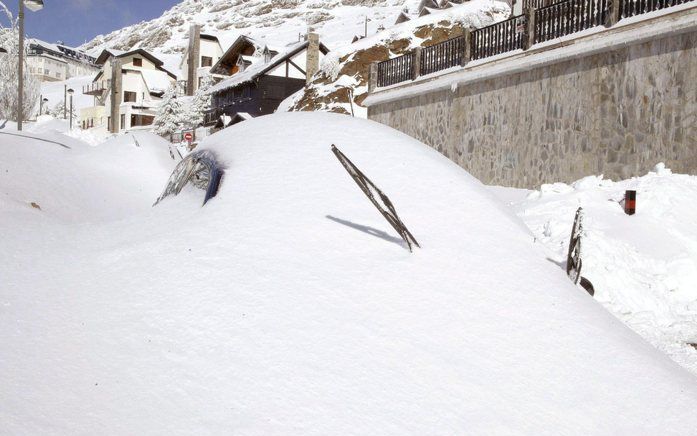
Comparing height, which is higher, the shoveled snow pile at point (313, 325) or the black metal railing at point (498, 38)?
the black metal railing at point (498, 38)

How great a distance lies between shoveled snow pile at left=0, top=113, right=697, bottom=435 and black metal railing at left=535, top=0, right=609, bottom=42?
1004 cm

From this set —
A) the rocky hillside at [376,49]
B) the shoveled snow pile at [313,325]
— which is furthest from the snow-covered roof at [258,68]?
the shoveled snow pile at [313,325]

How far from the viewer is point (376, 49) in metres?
39.0

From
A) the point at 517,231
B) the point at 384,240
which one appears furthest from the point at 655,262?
the point at 384,240

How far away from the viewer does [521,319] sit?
8.87ft

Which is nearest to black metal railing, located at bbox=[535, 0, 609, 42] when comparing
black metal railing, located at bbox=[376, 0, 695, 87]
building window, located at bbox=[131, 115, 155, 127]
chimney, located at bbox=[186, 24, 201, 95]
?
black metal railing, located at bbox=[376, 0, 695, 87]

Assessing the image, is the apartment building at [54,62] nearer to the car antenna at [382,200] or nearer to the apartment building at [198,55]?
the apartment building at [198,55]

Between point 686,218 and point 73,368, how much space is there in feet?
30.3

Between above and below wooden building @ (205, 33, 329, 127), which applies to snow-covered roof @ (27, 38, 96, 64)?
above

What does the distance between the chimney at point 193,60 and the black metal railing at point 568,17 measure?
53.2 m

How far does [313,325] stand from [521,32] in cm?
1324

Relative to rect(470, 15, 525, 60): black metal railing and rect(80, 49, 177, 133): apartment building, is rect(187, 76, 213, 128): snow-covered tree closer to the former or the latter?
rect(80, 49, 177, 133): apartment building

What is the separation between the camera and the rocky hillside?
37.8m

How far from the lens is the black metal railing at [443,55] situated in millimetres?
16422
